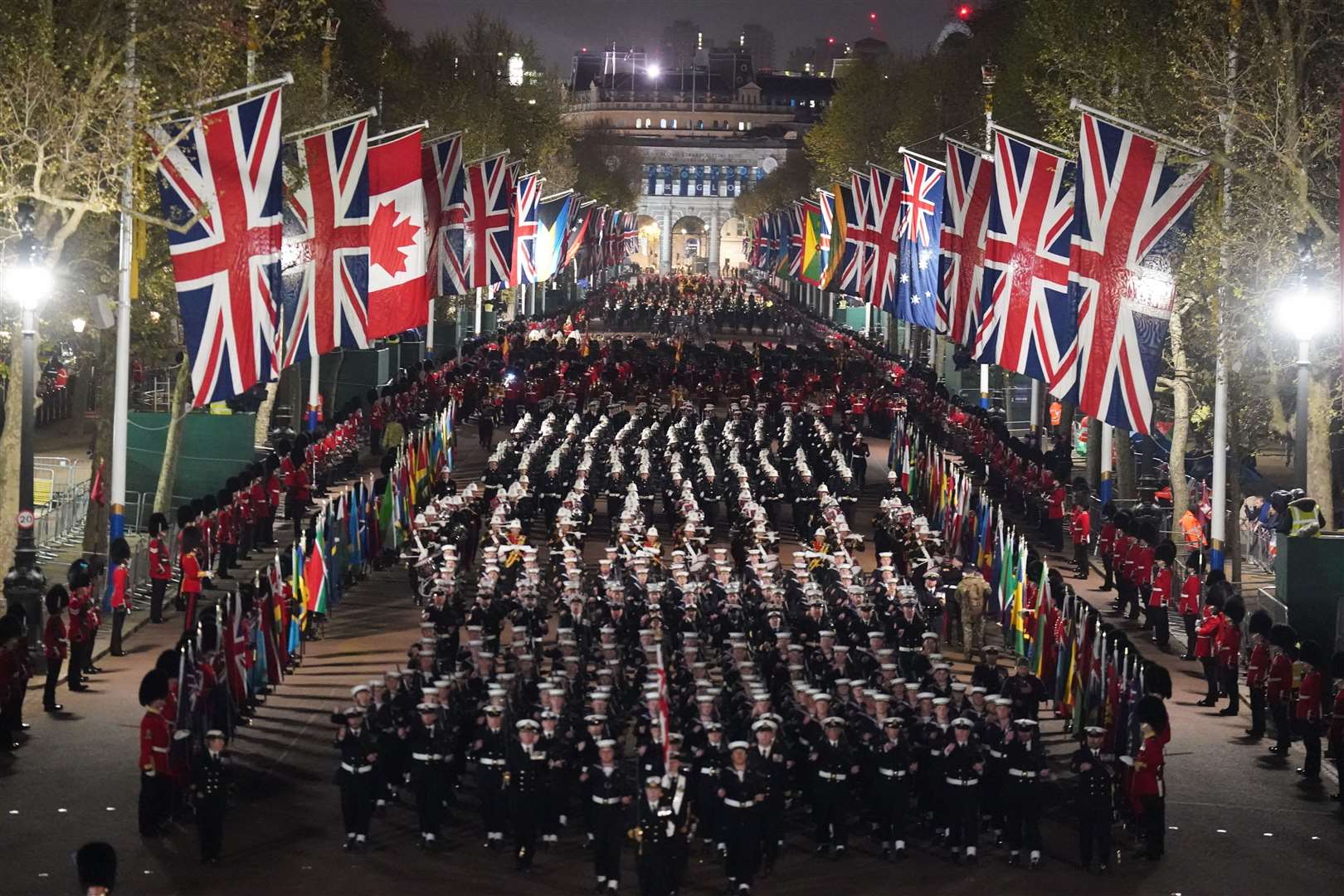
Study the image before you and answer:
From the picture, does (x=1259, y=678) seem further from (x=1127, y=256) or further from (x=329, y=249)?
(x=329, y=249)

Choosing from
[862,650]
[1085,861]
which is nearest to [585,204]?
[862,650]

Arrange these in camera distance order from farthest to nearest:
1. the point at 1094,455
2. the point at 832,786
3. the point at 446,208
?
1. the point at 446,208
2. the point at 1094,455
3. the point at 832,786

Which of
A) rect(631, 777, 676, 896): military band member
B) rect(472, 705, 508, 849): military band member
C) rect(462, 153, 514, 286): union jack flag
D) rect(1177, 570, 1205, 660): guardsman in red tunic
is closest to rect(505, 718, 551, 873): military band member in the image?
rect(472, 705, 508, 849): military band member

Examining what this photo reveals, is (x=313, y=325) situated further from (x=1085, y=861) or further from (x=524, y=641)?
(x=1085, y=861)

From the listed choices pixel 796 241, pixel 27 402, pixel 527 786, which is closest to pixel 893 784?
pixel 527 786

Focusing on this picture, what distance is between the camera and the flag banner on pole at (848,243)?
184 feet

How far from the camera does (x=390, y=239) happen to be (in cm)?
3381

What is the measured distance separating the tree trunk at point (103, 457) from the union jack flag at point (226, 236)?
528 cm

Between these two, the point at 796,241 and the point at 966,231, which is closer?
the point at 966,231

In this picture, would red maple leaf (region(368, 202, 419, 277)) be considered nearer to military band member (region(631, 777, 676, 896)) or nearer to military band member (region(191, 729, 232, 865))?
military band member (region(191, 729, 232, 865))

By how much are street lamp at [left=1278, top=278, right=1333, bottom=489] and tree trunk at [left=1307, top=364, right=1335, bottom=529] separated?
5.87ft

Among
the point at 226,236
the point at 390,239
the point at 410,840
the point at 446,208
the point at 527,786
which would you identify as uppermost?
the point at 446,208

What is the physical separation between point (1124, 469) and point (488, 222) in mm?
17706

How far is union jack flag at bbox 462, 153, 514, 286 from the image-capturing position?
49562mm
